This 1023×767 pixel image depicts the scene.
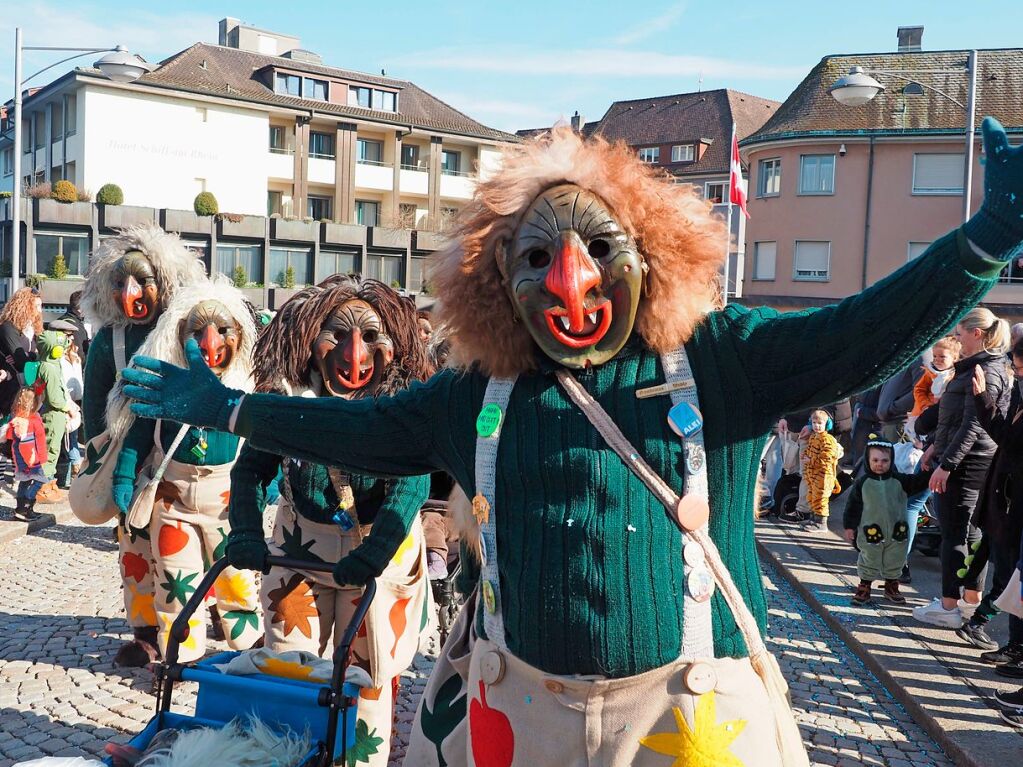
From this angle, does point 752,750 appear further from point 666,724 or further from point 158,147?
point 158,147

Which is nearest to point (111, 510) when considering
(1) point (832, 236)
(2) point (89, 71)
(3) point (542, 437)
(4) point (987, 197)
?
(3) point (542, 437)

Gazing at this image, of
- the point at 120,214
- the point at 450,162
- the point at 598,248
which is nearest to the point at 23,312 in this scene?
the point at 598,248

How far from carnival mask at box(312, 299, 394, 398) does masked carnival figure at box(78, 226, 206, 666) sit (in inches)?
71.8

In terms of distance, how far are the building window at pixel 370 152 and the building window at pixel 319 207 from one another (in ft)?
7.08

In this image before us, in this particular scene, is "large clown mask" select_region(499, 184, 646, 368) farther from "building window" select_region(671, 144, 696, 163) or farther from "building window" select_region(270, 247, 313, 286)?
"building window" select_region(671, 144, 696, 163)

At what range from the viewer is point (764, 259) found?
34.9 m

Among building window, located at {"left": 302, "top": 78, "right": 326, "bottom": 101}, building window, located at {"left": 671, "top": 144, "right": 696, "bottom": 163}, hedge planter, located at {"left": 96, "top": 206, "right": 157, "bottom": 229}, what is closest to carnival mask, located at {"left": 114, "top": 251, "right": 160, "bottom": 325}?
hedge planter, located at {"left": 96, "top": 206, "right": 157, "bottom": 229}

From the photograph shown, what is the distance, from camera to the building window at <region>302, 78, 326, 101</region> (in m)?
44.0

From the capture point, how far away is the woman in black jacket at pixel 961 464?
6371mm

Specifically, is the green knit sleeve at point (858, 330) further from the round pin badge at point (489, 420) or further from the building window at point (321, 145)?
the building window at point (321, 145)

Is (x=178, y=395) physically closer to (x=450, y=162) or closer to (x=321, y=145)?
(x=321, y=145)

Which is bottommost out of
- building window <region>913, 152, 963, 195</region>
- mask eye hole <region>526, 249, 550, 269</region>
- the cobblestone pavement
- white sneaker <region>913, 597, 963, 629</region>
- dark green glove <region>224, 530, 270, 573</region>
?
the cobblestone pavement

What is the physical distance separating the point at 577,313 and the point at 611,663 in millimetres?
753

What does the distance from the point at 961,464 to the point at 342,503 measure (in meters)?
4.27
